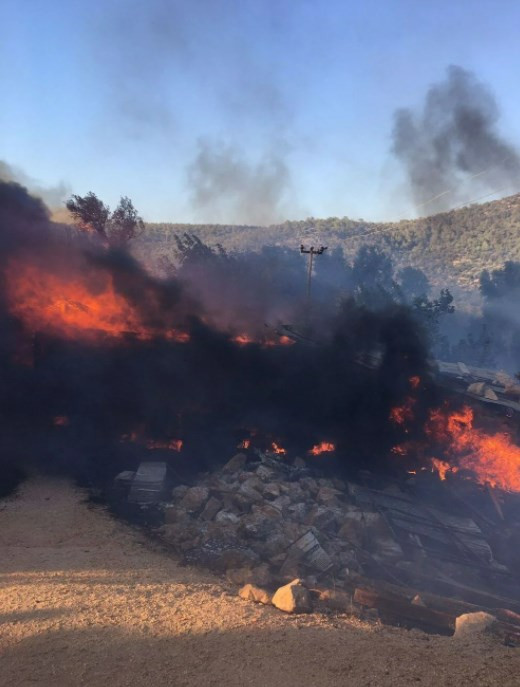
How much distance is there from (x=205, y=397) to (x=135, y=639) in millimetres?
Result: 11339

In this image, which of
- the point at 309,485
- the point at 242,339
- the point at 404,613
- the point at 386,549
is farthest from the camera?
the point at 242,339

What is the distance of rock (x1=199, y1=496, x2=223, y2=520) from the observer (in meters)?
14.0

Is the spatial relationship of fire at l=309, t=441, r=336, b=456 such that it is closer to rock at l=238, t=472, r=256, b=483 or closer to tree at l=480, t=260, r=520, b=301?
rock at l=238, t=472, r=256, b=483

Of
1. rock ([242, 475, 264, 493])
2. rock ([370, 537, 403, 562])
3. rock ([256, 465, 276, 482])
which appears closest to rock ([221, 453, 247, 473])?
rock ([256, 465, 276, 482])

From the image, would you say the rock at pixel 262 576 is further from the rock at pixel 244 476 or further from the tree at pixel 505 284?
the tree at pixel 505 284

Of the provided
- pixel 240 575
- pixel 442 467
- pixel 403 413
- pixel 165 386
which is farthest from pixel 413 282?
pixel 240 575

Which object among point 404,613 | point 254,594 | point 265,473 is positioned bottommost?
point 404,613

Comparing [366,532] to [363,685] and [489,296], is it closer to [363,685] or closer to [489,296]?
[363,685]

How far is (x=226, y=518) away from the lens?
1366 cm

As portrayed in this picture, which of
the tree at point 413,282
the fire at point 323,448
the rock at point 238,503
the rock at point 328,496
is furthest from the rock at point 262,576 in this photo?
the tree at point 413,282

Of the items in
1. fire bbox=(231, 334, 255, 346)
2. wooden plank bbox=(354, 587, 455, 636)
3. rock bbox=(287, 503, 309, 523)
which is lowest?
wooden plank bbox=(354, 587, 455, 636)

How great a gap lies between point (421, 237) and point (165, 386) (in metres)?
89.2

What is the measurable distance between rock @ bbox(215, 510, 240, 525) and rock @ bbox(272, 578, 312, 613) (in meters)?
3.89

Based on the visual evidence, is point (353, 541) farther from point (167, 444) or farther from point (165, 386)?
point (165, 386)
